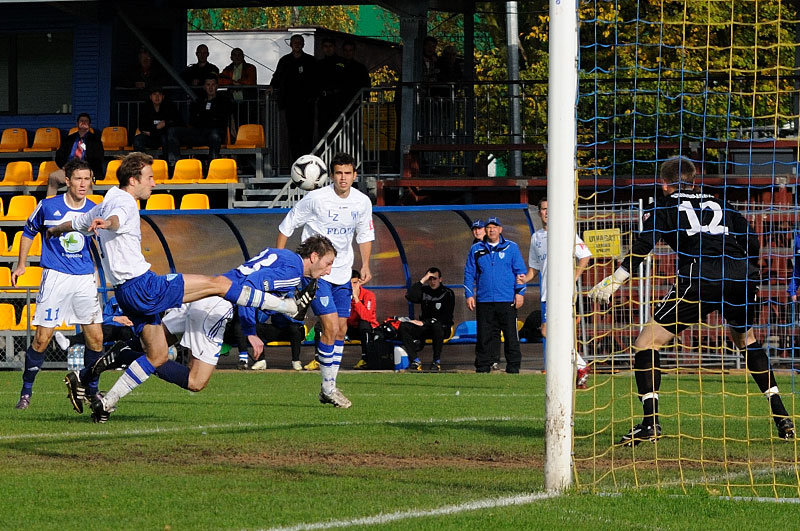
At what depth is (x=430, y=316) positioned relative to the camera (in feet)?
60.3

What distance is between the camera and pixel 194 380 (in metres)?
9.54

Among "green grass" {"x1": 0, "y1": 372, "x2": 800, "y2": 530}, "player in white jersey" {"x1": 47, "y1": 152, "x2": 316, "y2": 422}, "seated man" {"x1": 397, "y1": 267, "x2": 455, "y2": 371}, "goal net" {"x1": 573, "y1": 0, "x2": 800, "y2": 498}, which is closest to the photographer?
"green grass" {"x1": 0, "y1": 372, "x2": 800, "y2": 530}

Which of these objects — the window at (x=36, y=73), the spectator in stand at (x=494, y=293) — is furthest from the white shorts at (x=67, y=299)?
the window at (x=36, y=73)

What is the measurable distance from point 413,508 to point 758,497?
1.89m

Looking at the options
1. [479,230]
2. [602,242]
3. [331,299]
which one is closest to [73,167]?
[331,299]

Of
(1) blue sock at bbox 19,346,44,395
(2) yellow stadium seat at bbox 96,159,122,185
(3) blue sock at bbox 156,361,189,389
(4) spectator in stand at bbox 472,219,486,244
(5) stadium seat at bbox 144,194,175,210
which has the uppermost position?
(2) yellow stadium seat at bbox 96,159,122,185

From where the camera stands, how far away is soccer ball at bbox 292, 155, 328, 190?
13180 mm

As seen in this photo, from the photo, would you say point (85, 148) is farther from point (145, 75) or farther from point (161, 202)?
point (145, 75)

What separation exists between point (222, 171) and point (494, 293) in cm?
704

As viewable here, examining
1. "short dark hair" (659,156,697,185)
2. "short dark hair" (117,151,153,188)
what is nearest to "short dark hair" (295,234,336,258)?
"short dark hair" (117,151,153,188)

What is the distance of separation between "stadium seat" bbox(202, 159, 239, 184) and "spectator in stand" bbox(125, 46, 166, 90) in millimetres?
3003

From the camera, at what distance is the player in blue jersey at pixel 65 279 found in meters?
11.4

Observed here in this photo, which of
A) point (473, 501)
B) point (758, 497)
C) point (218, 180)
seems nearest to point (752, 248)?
point (758, 497)

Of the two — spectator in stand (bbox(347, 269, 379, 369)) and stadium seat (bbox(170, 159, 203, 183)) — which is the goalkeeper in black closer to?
→ spectator in stand (bbox(347, 269, 379, 369))
